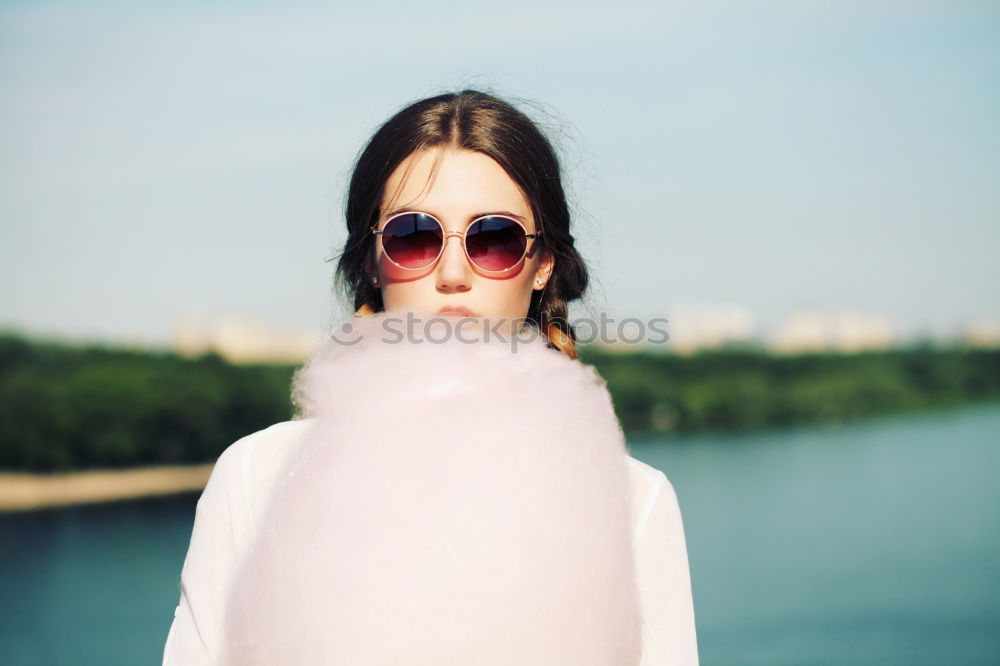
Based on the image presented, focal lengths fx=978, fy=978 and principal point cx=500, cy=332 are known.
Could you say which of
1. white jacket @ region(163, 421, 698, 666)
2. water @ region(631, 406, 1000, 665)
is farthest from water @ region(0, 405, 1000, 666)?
white jacket @ region(163, 421, 698, 666)

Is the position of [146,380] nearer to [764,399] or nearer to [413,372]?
[764,399]

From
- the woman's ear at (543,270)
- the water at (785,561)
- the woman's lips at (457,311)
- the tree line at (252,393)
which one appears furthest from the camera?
the tree line at (252,393)

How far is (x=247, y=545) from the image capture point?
1.46 metres

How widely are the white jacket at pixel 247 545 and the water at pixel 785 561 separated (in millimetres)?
15776

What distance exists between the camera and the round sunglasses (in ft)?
5.56

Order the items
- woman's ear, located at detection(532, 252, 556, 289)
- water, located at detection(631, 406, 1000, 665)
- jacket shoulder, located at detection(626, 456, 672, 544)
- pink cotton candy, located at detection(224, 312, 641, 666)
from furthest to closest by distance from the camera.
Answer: water, located at detection(631, 406, 1000, 665), woman's ear, located at detection(532, 252, 556, 289), jacket shoulder, located at detection(626, 456, 672, 544), pink cotton candy, located at detection(224, 312, 641, 666)

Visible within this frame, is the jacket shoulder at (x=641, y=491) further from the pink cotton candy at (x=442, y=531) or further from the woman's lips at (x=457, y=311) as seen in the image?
the woman's lips at (x=457, y=311)

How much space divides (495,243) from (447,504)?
0.56 meters

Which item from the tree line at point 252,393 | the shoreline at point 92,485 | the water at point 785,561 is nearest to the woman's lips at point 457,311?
the water at point 785,561

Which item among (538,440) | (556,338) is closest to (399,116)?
(556,338)

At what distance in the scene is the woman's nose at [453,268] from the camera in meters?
1.67

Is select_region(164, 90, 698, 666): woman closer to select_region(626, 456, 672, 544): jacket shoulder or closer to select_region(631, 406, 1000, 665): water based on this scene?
select_region(626, 456, 672, 544): jacket shoulder

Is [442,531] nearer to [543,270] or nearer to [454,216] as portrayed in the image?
[454,216]

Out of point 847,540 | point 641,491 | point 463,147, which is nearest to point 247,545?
point 641,491
